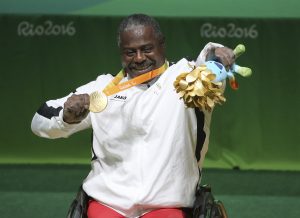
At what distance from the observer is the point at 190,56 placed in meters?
5.58

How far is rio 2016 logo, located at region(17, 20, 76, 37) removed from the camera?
5.60 m

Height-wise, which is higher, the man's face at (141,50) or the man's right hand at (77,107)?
the man's face at (141,50)

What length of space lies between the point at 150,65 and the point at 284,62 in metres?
2.77

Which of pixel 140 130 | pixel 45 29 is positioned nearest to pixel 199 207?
pixel 140 130

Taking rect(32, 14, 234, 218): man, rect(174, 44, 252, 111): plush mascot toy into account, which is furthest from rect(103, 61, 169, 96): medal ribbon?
rect(174, 44, 252, 111): plush mascot toy

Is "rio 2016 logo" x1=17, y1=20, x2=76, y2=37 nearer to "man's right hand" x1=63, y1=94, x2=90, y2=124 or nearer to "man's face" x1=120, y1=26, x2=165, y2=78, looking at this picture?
"man's face" x1=120, y1=26, x2=165, y2=78

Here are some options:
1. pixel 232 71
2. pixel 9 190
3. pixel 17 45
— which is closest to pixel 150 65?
pixel 232 71

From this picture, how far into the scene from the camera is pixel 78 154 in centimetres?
586

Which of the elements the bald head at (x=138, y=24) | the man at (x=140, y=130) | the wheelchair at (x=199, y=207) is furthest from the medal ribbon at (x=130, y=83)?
the wheelchair at (x=199, y=207)

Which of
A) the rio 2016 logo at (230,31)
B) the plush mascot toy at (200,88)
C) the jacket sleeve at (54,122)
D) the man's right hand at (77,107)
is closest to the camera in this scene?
the plush mascot toy at (200,88)

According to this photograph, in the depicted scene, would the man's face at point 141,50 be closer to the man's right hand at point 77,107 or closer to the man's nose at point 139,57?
the man's nose at point 139,57

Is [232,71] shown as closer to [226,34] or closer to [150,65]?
[150,65]

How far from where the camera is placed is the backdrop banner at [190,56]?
219 inches

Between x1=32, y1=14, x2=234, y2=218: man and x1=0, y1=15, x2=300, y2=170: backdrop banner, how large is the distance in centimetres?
251
